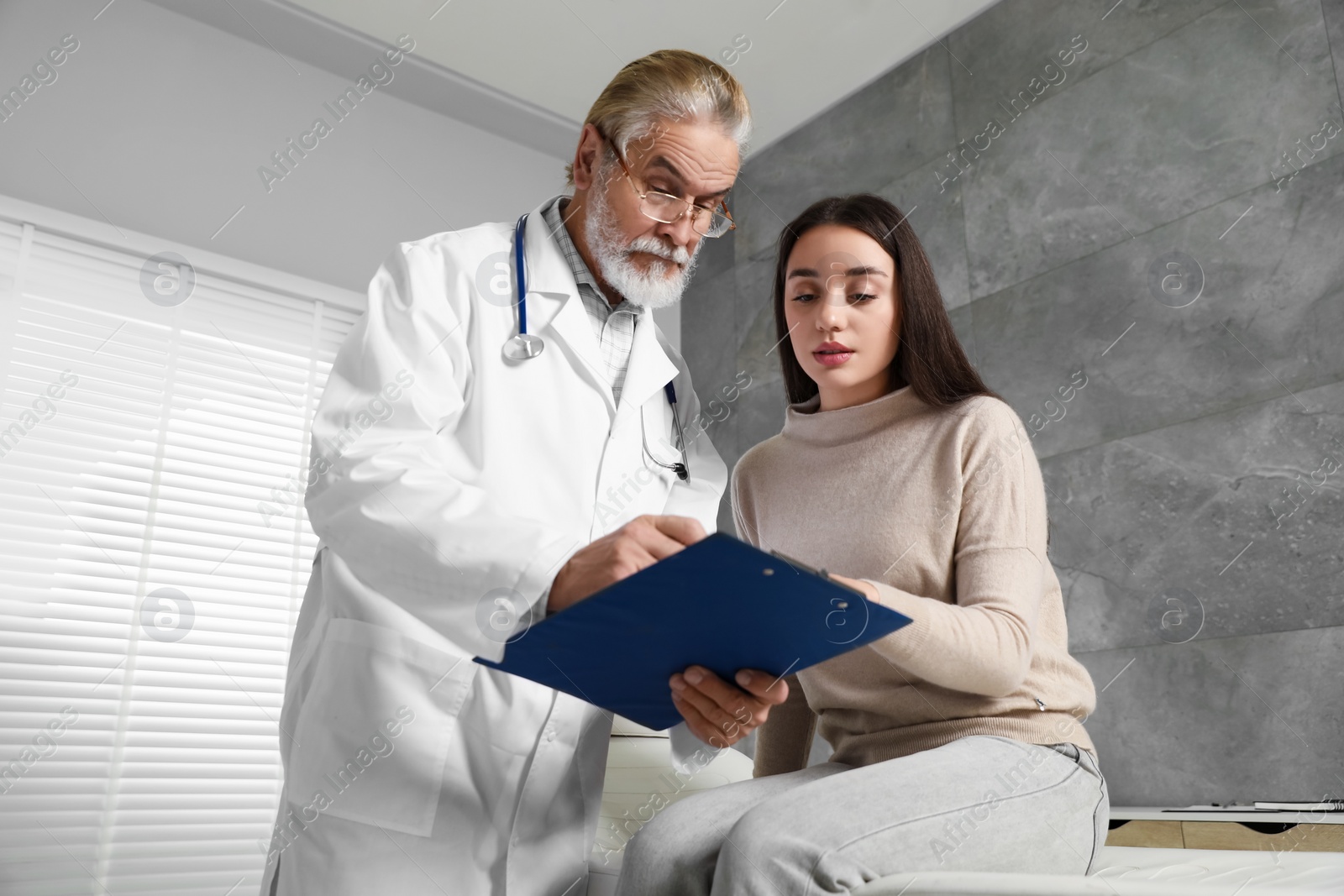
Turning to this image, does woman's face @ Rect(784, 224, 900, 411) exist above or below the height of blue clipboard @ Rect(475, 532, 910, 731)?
above

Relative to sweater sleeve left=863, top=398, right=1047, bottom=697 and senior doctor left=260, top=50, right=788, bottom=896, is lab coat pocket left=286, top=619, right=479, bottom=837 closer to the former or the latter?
senior doctor left=260, top=50, right=788, bottom=896

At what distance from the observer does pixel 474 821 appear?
1.13 metres

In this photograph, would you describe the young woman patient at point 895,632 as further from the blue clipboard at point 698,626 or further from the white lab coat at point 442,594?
the white lab coat at point 442,594

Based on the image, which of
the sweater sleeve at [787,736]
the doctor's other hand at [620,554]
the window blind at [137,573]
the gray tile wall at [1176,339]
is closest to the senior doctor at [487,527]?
the doctor's other hand at [620,554]

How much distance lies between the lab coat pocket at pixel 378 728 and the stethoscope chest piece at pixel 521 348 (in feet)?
1.18

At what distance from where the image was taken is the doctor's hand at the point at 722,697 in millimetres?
999

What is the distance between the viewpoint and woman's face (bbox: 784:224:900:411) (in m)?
1.30

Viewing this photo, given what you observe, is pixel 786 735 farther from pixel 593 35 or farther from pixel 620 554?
pixel 593 35

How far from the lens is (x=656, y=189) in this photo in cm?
137

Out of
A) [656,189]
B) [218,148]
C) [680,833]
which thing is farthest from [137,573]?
[680,833]

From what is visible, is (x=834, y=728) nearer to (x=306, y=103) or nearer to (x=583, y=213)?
(x=583, y=213)

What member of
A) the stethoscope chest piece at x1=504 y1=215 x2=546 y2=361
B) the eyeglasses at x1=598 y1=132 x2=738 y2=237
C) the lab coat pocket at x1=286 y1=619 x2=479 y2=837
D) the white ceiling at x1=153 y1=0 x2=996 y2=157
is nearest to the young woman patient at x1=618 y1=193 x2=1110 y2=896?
the eyeglasses at x1=598 y1=132 x2=738 y2=237

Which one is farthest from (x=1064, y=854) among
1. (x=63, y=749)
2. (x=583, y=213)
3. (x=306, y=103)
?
(x=306, y=103)

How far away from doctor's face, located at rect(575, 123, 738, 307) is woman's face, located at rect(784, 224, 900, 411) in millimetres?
169
